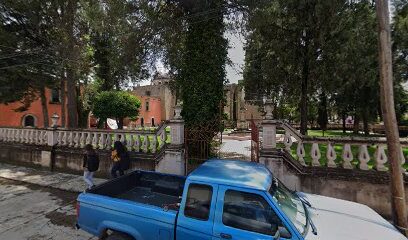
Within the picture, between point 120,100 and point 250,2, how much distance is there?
1720cm

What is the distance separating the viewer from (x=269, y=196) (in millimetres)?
3395

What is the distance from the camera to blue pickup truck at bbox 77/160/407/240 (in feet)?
11.1

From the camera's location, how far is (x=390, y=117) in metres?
5.11

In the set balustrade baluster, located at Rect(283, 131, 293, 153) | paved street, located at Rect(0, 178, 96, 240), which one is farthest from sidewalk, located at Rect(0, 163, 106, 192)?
balustrade baluster, located at Rect(283, 131, 293, 153)

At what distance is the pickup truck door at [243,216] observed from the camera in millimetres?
3326

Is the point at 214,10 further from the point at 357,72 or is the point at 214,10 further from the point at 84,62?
the point at 357,72

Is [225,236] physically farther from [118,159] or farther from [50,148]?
[50,148]

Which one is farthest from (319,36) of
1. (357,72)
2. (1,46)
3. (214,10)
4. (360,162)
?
(1,46)

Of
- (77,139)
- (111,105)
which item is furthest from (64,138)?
(111,105)

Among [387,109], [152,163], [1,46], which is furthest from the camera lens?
[1,46]

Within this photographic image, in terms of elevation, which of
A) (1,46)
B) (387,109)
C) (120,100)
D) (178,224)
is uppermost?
(1,46)

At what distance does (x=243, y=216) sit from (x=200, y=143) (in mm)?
5559

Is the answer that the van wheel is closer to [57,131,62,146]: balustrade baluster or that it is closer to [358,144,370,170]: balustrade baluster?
[358,144,370,170]: balustrade baluster

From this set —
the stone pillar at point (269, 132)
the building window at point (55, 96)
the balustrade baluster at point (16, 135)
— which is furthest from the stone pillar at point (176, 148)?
the building window at point (55, 96)
